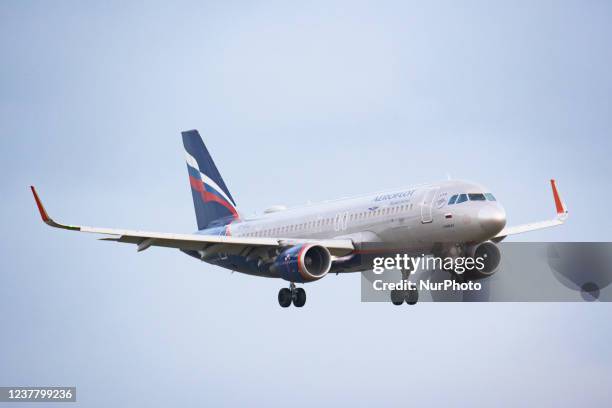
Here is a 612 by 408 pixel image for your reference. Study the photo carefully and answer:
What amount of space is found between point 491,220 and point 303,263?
8.05 metres

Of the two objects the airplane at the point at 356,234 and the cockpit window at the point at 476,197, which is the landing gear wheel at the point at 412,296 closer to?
the airplane at the point at 356,234

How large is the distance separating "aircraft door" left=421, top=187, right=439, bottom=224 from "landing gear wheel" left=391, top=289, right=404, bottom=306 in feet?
15.3

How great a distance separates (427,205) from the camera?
194 ft

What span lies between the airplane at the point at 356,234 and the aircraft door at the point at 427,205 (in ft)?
0.13

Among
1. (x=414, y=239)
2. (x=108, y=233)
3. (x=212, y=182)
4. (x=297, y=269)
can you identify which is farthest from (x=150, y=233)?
(x=212, y=182)

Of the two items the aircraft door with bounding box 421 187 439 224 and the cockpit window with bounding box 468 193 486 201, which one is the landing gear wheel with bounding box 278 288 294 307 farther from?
the cockpit window with bounding box 468 193 486 201

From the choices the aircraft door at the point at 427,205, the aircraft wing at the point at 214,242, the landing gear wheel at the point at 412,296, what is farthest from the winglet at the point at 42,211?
the landing gear wheel at the point at 412,296

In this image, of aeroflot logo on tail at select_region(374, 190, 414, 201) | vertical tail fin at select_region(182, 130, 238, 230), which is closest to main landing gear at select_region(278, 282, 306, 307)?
aeroflot logo on tail at select_region(374, 190, 414, 201)

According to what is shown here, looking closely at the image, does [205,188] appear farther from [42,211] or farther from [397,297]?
[42,211]

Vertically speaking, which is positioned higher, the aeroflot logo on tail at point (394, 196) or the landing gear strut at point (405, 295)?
the aeroflot logo on tail at point (394, 196)

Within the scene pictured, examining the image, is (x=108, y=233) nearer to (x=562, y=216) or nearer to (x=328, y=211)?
(x=328, y=211)

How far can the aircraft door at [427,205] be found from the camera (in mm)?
58969

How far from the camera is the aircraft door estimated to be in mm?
58969

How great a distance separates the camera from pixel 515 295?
209 feet
